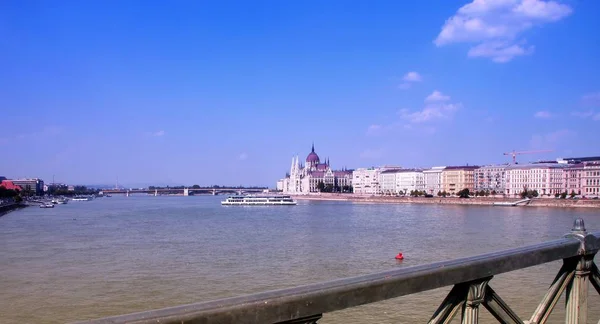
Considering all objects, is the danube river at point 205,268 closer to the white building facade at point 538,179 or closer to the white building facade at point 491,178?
the white building facade at point 538,179

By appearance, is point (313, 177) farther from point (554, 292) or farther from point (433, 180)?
point (554, 292)

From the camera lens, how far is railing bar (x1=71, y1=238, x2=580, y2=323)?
1397 millimetres

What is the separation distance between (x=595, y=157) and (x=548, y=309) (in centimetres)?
12468

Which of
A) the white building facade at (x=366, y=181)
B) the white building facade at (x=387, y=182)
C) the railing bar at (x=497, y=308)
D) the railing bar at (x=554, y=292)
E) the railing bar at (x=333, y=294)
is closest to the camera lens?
the railing bar at (x=333, y=294)

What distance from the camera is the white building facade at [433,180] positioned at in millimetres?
119062

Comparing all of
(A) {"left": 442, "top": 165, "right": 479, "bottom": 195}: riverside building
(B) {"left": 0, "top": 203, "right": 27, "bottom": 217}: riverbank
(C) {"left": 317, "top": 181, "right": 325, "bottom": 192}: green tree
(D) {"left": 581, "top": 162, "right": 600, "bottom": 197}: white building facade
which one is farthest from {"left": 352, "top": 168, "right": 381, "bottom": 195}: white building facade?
(B) {"left": 0, "top": 203, "right": 27, "bottom": 217}: riverbank

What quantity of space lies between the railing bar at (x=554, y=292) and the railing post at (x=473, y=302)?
60 centimetres

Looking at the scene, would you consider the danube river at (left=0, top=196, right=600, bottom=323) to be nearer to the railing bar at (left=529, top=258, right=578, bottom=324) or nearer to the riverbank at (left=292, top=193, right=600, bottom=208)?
the railing bar at (left=529, top=258, right=578, bottom=324)

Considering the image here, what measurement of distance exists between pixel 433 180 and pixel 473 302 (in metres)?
123

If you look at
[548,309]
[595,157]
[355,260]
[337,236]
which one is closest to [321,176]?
[595,157]

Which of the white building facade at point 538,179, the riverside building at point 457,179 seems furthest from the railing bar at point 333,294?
the riverside building at point 457,179

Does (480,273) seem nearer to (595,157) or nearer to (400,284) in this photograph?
(400,284)

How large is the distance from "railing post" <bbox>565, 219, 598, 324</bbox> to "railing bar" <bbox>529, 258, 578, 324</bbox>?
0.03 m

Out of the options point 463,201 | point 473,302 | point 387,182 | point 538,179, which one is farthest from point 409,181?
point 473,302
